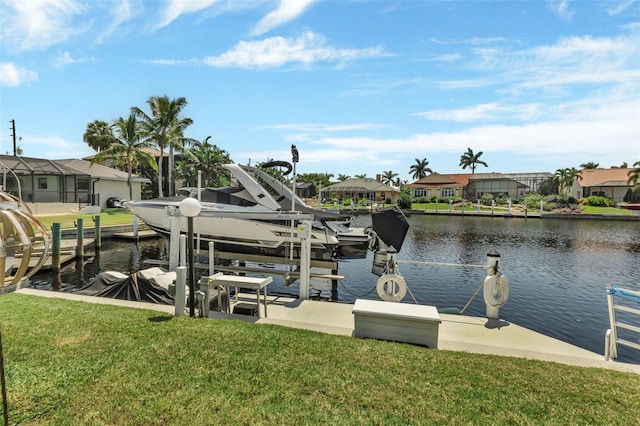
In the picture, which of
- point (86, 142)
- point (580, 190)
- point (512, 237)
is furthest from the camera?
point (580, 190)

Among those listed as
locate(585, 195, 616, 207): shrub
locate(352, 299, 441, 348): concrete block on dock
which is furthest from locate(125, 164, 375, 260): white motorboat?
locate(585, 195, 616, 207): shrub

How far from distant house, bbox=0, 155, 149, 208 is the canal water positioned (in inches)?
573

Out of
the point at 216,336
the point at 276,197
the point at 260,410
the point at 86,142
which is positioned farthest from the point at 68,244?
the point at 86,142

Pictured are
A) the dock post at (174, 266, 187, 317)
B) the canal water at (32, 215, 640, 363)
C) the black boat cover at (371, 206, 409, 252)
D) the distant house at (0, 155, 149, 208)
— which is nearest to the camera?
the dock post at (174, 266, 187, 317)

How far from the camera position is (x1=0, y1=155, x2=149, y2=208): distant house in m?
28.2

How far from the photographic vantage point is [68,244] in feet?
54.4

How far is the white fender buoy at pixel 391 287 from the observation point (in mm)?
7316

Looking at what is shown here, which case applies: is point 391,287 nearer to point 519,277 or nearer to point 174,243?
point 174,243

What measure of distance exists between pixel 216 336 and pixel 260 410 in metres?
1.93

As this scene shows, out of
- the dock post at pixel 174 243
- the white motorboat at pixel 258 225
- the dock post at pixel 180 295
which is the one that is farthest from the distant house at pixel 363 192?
the dock post at pixel 180 295

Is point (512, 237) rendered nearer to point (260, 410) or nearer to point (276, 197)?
point (276, 197)

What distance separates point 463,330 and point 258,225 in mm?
7677

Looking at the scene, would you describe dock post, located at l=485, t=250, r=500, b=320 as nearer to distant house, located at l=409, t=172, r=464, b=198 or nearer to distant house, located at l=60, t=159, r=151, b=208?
distant house, located at l=60, t=159, r=151, b=208

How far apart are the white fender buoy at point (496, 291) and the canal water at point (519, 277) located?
313 centimetres
